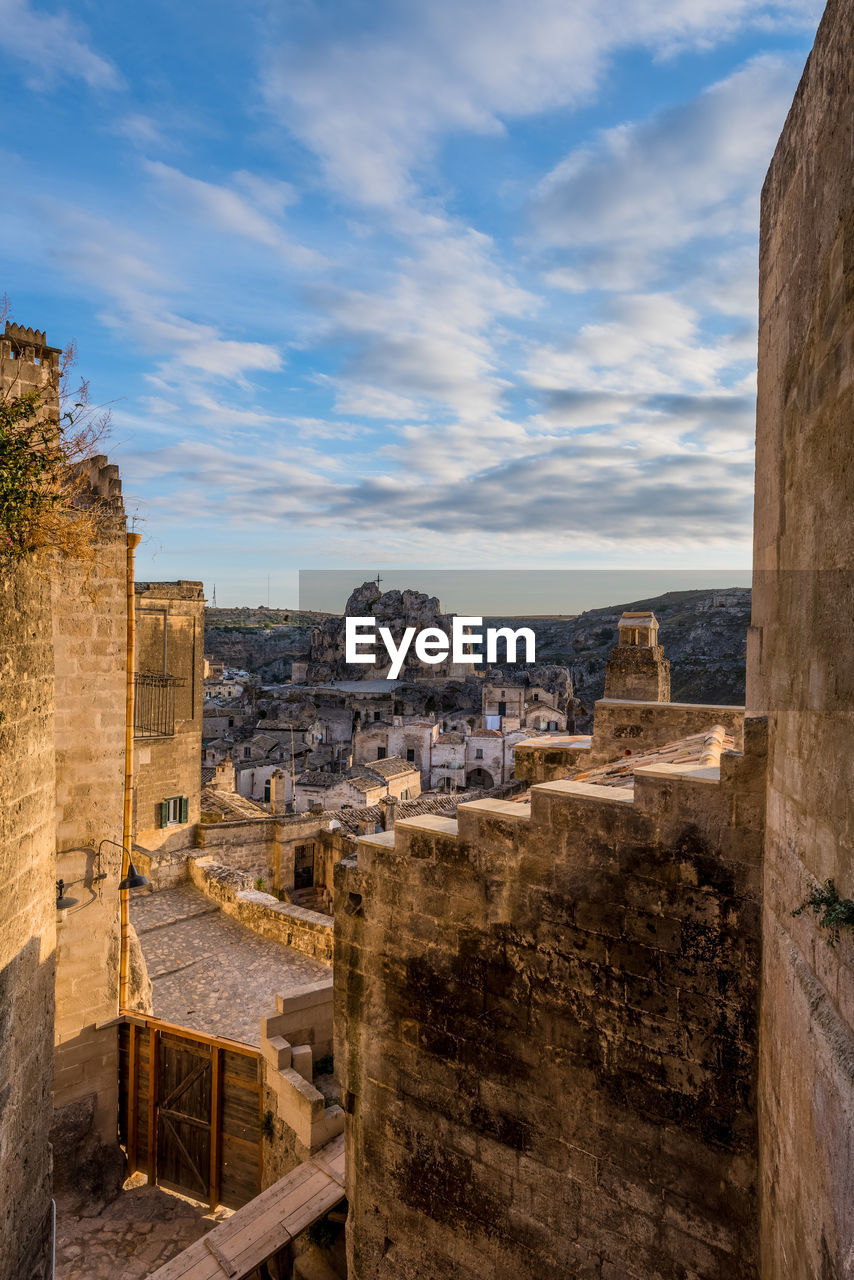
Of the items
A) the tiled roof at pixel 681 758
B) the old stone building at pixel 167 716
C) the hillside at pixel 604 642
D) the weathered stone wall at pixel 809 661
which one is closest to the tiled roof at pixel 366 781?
the old stone building at pixel 167 716

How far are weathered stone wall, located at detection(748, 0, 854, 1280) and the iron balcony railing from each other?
15298 millimetres

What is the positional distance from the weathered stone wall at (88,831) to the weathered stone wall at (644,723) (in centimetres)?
607

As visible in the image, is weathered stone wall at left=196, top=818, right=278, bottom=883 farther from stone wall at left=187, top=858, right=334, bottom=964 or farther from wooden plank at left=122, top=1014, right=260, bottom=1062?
wooden plank at left=122, top=1014, right=260, bottom=1062

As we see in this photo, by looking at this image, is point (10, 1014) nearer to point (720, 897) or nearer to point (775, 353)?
point (720, 897)

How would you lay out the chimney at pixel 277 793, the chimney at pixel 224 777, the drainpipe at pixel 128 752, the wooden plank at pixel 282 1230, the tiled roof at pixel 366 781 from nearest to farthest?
1. the wooden plank at pixel 282 1230
2. the drainpipe at pixel 128 752
3. the chimney at pixel 224 777
4. the chimney at pixel 277 793
5. the tiled roof at pixel 366 781

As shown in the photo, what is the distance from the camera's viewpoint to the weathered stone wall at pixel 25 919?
379 centimetres

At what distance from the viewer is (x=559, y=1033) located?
180 inches

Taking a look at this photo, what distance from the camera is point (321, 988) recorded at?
8.85 meters

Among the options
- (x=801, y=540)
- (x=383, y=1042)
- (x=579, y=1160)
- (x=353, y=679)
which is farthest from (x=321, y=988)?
(x=353, y=679)

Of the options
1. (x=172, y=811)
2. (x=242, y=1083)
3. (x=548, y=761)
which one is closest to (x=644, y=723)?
(x=548, y=761)

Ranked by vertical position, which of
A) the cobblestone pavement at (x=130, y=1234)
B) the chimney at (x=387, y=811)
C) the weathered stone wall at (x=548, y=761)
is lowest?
the cobblestone pavement at (x=130, y=1234)

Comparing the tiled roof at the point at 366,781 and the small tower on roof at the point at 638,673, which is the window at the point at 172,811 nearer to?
the small tower on roof at the point at 638,673

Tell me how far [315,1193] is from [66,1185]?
12.5 feet

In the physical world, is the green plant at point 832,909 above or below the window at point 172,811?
above
